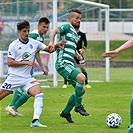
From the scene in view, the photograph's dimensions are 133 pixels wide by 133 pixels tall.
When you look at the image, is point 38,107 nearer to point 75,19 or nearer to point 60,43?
point 60,43

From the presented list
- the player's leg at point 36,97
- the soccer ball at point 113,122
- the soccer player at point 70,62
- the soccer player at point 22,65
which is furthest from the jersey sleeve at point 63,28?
the soccer ball at point 113,122

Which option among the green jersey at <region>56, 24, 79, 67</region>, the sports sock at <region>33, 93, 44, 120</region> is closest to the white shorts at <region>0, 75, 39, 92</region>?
the sports sock at <region>33, 93, 44, 120</region>

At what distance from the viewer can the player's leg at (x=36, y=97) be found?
10.4m

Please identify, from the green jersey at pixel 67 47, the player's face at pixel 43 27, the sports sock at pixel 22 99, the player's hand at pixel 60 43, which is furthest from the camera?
the sports sock at pixel 22 99

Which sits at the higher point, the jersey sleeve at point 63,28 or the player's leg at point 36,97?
the jersey sleeve at point 63,28

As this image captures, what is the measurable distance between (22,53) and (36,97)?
0.81 meters

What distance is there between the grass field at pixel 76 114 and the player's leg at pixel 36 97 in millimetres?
170

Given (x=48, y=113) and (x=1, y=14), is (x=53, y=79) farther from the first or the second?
(x=48, y=113)

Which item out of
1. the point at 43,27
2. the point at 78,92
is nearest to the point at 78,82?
the point at 78,92

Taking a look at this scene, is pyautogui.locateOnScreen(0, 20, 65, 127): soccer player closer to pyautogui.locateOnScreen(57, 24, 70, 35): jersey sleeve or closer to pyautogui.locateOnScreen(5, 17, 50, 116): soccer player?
pyautogui.locateOnScreen(57, 24, 70, 35): jersey sleeve

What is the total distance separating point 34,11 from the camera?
19500 mm

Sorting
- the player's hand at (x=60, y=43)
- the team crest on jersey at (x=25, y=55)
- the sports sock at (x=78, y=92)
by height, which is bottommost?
the sports sock at (x=78, y=92)

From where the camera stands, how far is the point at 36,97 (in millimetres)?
10430

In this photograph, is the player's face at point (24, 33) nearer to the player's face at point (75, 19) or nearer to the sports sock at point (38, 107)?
the sports sock at point (38, 107)
